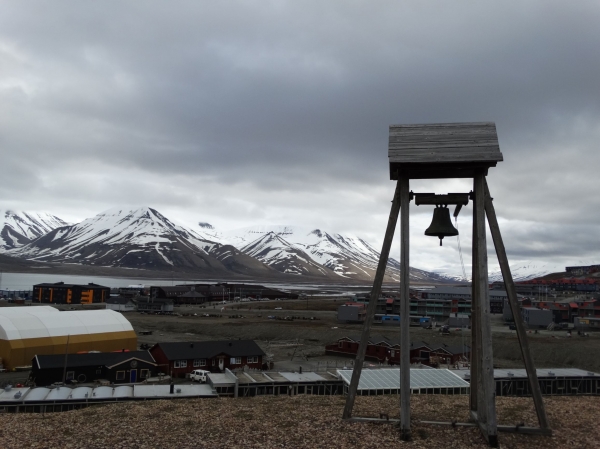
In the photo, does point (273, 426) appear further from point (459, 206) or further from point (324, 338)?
point (324, 338)

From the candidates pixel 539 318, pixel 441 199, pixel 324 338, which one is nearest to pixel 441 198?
pixel 441 199

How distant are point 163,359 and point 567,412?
36983 millimetres

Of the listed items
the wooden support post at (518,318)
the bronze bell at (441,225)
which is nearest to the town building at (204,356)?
the bronze bell at (441,225)

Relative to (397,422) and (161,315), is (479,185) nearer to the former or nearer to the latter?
(397,422)

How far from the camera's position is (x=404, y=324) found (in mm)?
13625

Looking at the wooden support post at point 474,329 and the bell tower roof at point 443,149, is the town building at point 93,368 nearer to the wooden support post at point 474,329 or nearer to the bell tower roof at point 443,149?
the wooden support post at point 474,329

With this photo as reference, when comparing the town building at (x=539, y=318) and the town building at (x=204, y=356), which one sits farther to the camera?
the town building at (x=539, y=318)

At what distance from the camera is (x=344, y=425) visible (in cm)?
1440

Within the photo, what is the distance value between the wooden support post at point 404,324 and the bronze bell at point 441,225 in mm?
1120

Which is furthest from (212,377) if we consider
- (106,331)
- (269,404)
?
(106,331)

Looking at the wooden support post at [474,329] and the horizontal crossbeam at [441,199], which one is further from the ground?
the horizontal crossbeam at [441,199]

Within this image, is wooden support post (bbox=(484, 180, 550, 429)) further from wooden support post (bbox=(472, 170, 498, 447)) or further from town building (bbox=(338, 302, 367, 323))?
town building (bbox=(338, 302, 367, 323))

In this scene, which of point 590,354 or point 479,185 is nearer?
point 479,185

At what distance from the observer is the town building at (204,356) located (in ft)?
151
